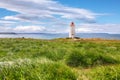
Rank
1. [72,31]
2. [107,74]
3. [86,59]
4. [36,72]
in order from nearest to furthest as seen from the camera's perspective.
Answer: [36,72], [107,74], [86,59], [72,31]

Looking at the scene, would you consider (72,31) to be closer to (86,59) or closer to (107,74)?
(86,59)

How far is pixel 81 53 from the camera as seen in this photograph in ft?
43.0

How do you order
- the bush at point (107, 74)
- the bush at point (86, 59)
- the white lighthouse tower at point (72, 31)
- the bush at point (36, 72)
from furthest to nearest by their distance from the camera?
the white lighthouse tower at point (72, 31) < the bush at point (86, 59) < the bush at point (107, 74) < the bush at point (36, 72)

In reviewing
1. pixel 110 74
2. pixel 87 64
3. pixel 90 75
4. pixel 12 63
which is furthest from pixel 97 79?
pixel 87 64

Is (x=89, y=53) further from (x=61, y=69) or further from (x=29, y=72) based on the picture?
(x=29, y=72)

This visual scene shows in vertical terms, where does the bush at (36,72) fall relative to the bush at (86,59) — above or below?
above

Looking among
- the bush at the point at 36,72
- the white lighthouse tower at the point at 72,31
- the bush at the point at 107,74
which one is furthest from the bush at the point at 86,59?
the white lighthouse tower at the point at 72,31

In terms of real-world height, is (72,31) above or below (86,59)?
above

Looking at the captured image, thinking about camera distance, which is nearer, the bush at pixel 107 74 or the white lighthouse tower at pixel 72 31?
the bush at pixel 107 74

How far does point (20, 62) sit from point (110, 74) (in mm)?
2390

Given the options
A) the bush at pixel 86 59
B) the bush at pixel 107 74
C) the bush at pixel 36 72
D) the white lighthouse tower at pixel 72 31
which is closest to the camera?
the bush at pixel 36 72

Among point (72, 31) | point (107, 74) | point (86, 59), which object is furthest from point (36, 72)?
point (72, 31)

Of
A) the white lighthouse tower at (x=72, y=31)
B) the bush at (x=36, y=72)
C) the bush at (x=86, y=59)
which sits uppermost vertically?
the white lighthouse tower at (x=72, y=31)

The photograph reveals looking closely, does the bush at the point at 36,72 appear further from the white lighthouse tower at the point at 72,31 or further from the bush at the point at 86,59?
the white lighthouse tower at the point at 72,31
